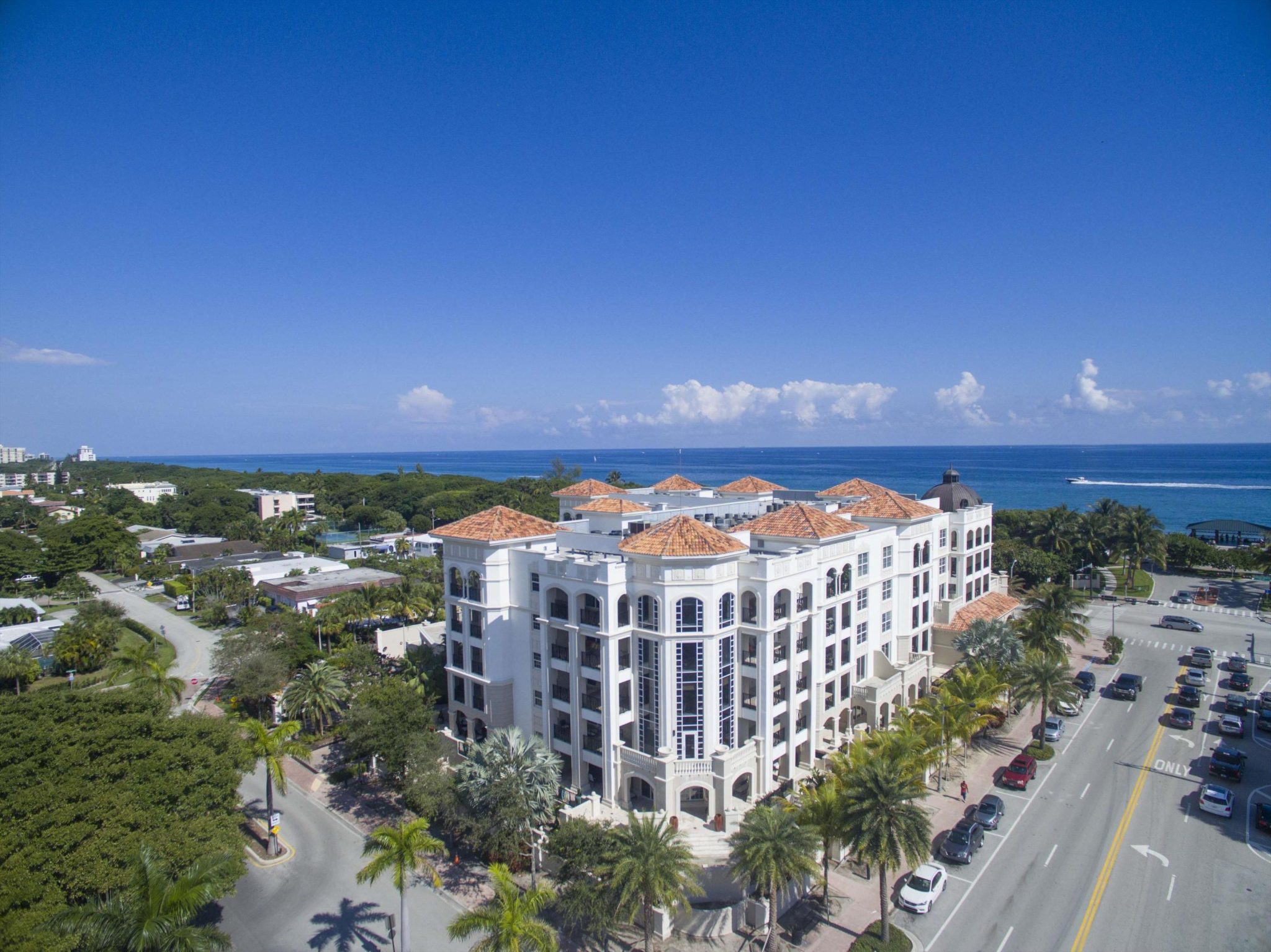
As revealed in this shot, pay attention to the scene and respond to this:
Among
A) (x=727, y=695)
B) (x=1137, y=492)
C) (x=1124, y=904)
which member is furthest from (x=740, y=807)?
(x=1137, y=492)

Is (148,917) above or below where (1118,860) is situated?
above

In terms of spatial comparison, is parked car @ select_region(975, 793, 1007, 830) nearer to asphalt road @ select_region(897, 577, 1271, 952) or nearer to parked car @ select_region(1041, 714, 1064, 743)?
asphalt road @ select_region(897, 577, 1271, 952)

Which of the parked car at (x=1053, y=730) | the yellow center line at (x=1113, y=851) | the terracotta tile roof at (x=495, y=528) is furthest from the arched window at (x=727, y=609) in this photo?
the parked car at (x=1053, y=730)

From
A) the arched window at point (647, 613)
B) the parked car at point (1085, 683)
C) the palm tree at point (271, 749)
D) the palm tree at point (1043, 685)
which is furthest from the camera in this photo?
the parked car at point (1085, 683)

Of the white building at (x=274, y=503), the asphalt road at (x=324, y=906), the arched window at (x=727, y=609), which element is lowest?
the asphalt road at (x=324, y=906)

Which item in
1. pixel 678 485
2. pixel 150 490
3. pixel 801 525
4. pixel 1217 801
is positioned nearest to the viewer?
pixel 1217 801

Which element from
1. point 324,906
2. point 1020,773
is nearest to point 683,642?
point 324,906

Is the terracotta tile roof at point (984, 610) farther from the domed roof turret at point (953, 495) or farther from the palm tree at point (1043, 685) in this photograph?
the domed roof turret at point (953, 495)

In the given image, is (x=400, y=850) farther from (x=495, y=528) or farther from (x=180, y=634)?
(x=180, y=634)

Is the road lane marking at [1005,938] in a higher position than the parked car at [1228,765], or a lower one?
lower
